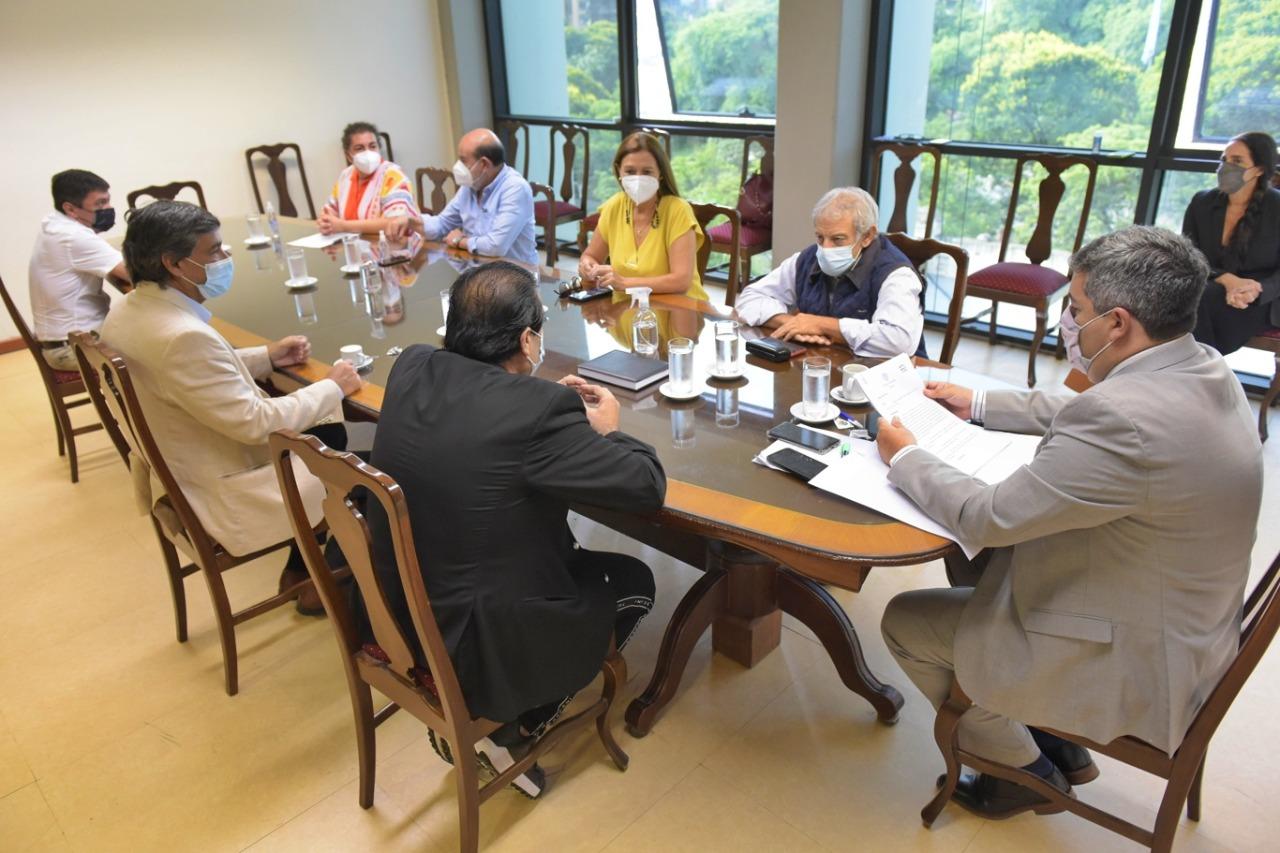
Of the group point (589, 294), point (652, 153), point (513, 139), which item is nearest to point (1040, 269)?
point (652, 153)

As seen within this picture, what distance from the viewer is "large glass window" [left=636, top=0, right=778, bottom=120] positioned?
4.77 m

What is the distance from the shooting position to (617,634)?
5.93 feet

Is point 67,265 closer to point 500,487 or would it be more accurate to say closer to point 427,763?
point 427,763

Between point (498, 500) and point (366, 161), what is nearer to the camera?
point (498, 500)

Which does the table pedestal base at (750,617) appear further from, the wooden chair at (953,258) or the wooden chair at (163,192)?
the wooden chair at (163,192)

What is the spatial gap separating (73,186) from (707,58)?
3440 mm

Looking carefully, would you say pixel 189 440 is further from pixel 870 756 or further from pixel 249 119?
pixel 249 119

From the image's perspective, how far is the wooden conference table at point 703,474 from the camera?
1.46m

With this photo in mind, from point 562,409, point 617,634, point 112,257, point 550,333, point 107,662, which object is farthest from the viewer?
point 112,257

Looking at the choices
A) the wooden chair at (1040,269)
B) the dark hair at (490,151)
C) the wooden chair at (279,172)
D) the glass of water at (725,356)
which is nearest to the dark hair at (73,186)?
the dark hair at (490,151)

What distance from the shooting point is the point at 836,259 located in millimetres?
2318

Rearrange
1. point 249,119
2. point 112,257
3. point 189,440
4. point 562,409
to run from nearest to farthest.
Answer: point 562,409, point 189,440, point 112,257, point 249,119

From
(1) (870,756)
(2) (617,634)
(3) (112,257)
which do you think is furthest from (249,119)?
(1) (870,756)

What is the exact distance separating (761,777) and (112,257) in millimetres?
2960
